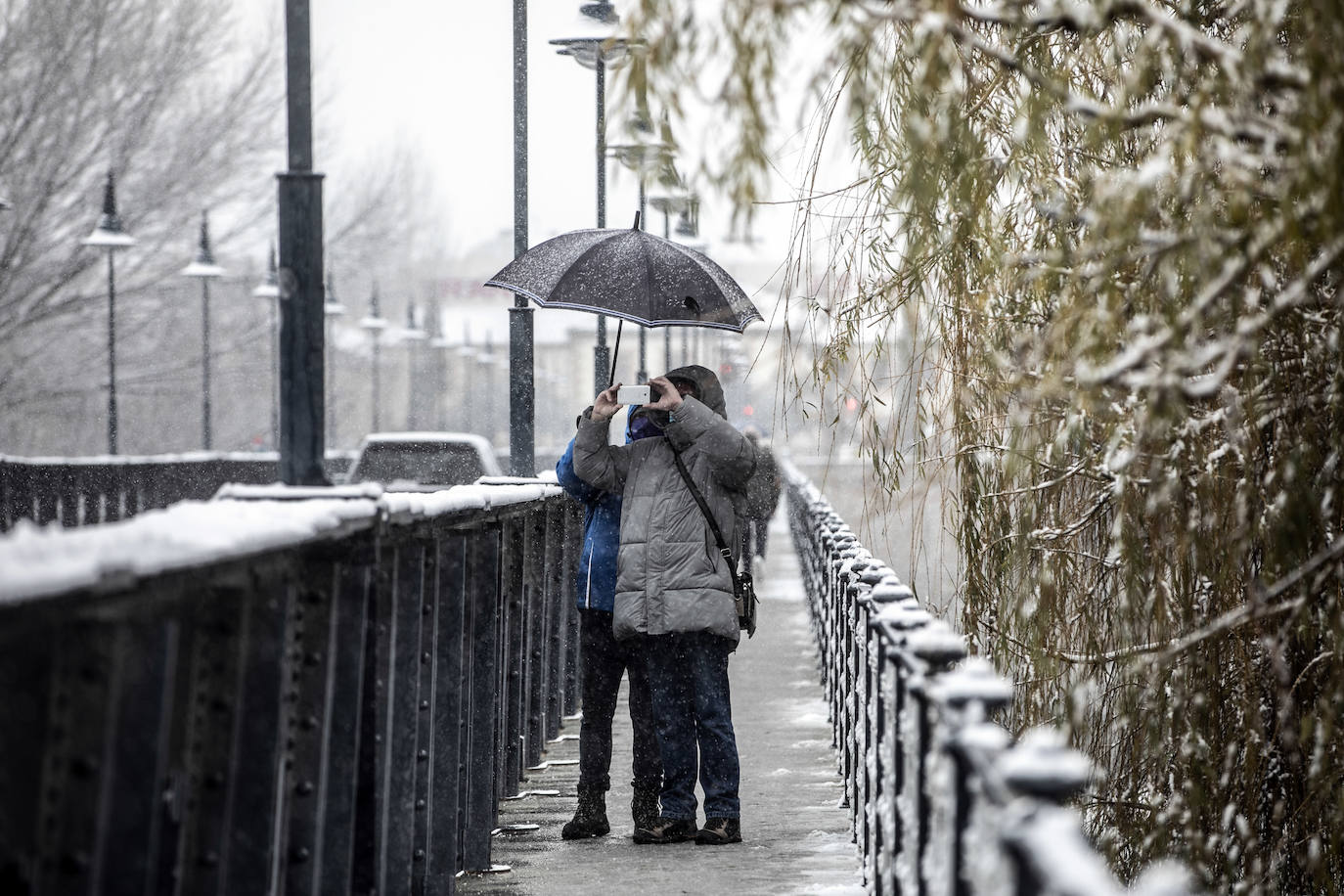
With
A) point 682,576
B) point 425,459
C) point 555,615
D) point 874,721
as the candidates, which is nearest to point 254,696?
point 874,721

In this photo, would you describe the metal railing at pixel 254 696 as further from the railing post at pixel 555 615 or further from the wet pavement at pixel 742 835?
the railing post at pixel 555 615

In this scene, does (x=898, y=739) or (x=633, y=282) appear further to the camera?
(x=633, y=282)

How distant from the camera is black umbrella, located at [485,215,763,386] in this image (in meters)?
6.73

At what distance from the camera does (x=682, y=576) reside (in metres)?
6.45

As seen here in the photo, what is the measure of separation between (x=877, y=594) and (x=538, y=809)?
271cm

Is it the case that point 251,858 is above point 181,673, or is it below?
below

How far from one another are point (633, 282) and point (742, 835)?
220 centimetres

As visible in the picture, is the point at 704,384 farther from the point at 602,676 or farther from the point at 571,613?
the point at 571,613

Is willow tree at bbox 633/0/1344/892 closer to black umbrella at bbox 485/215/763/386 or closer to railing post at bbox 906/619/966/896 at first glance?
railing post at bbox 906/619/966/896

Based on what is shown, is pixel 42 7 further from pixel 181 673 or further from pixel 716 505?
pixel 181 673

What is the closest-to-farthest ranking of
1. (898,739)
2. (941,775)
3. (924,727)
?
(941,775) → (924,727) → (898,739)

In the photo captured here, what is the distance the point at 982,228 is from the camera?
5.41 metres

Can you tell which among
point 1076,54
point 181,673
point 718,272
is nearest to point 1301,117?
point 181,673

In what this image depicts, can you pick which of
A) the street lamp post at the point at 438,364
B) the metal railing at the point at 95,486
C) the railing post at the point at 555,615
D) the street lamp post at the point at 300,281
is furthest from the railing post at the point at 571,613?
the street lamp post at the point at 438,364
